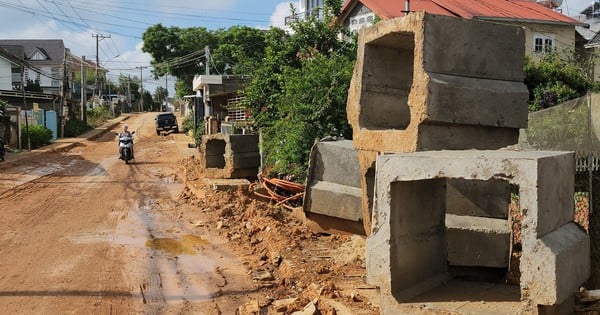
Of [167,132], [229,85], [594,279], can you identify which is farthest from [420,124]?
[167,132]

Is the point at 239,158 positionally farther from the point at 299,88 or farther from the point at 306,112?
the point at 306,112

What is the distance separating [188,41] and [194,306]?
4530 centimetres

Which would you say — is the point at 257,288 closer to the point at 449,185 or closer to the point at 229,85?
the point at 449,185

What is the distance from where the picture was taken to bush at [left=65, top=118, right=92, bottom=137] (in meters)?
37.1

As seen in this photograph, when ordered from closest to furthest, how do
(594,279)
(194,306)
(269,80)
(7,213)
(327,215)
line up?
1. (594,279)
2. (194,306)
3. (327,215)
4. (7,213)
5. (269,80)

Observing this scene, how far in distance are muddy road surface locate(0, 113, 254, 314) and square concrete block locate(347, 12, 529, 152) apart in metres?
Answer: 2.37

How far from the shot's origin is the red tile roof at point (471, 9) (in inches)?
869

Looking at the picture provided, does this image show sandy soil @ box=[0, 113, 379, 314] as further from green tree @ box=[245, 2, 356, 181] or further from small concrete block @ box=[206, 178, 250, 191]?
green tree @ box=[245, 2, 356, 181]

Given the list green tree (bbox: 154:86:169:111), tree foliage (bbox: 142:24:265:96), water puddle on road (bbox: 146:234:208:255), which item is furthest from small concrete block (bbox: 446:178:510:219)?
green tree (bbox: 154:86:169:111)

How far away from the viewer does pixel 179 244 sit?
27.5 feet

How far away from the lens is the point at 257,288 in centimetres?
611

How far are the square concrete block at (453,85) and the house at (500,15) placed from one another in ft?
55.0

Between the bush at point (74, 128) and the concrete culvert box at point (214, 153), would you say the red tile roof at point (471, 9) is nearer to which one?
the concrete culvert box at point (214, 153)

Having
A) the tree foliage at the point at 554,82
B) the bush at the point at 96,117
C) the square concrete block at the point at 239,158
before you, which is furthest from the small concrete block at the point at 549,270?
the bush at the point at 96,117
